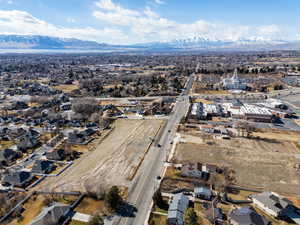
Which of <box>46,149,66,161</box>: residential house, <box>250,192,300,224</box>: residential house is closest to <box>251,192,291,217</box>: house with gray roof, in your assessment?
<box>250,192,300,224</box>: residential house

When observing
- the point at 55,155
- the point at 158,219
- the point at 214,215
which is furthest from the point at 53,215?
the point at 214,215

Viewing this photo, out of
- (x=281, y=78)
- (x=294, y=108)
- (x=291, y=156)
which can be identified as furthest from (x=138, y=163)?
(x=281, y=78)

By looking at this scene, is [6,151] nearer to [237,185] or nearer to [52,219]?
[52,219]

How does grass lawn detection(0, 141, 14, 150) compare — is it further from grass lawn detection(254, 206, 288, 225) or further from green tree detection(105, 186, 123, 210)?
grass lawn detection(254, 206, 288, 225)

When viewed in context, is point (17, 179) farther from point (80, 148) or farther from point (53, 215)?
point (80, 148)

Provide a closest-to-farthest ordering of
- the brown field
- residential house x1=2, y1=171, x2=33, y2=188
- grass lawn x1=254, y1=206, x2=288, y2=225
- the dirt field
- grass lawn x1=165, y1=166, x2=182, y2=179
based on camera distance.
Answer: grass lawn x1=254, y1=206, x2=288, y2=225 → residential house x1=2, y1=171, x2=33, y2=188 → the dirt field → grass lawn x1=165, y1=166, x2=182, y2=179 → the brown field

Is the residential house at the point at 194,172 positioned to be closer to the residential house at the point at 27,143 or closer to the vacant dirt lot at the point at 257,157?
the vacant dirt lot at the point at 257,157

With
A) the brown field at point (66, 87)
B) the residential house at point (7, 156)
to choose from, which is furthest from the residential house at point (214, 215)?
the brown field at point (66, 87)
